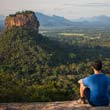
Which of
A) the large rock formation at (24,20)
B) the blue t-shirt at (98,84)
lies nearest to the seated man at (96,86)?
the blue t-shirt at (98,84)

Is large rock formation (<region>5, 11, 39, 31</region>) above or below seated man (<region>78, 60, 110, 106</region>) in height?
below

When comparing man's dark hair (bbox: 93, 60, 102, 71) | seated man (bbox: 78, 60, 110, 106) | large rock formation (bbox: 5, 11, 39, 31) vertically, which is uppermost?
man's dark hair (bbox: 93, 60, 102, 71)

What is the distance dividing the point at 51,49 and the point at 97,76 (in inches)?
2989

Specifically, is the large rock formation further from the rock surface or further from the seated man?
the seated man

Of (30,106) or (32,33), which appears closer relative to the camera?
(30,106)

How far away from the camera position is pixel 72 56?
84750 mm

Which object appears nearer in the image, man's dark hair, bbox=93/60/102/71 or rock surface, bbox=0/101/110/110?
rock surface, bbox=0/101/110/110

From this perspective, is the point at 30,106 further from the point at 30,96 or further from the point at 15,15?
the point at 15,15

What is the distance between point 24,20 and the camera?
95.8 metres

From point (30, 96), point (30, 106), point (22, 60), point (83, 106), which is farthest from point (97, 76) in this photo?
point (22, 60)

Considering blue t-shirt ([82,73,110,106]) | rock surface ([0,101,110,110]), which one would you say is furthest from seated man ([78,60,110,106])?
rock surface ([0,101,110,110])

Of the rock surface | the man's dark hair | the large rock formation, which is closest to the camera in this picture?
the rock surface

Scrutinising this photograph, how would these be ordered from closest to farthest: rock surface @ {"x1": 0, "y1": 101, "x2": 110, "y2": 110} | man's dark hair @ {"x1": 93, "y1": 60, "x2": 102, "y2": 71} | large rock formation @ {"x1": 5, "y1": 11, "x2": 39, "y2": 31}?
rock surface @ {"x1": 0, "y1": 101, "x2": 110, "y2": 110}, man's dark hair @ {"x1": 93, "y1": 60, "x2": 102, "y2": 71}, large rock formation @ {"x1": 5, "y1": 11, "x2": 39, "y2": 31}

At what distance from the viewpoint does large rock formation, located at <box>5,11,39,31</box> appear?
313ft
